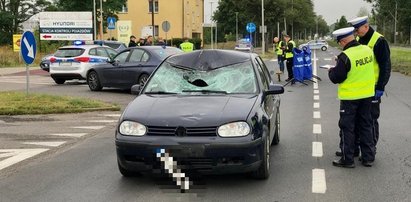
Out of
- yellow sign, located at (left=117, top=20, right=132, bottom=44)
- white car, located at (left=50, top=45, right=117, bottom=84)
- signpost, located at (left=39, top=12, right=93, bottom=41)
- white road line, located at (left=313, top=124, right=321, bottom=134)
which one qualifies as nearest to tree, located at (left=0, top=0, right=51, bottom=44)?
yellow sign, located at (left=117, top=20, right=132, bottom=44)

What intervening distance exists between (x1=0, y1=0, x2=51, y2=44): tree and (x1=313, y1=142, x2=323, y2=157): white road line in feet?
248

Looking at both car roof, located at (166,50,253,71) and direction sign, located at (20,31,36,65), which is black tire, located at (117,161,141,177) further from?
direction sign, located at (20,31,36,65)

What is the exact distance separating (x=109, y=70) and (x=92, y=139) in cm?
818

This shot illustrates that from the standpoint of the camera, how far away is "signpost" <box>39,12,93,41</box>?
35312mm

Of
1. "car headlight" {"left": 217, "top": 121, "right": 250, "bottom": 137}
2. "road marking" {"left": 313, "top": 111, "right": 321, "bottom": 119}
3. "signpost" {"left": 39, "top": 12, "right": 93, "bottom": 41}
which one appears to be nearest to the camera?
"car headlight" {"left": 217, "top": 121, "right": 250, "bottom": 137}

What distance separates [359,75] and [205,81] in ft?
6.03

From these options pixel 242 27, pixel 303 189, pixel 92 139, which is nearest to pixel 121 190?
pixel 303 189

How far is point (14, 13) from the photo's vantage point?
80.5 meters

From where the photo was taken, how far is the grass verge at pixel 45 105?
1282 cm

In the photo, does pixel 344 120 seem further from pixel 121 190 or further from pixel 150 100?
pixel 121 190

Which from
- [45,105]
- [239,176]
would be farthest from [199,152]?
[45,105]

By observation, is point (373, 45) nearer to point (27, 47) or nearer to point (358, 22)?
point (358, 22)

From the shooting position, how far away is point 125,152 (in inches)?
228

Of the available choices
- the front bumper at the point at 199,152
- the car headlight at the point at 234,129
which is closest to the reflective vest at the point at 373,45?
the front bumper at the point at 199,152
